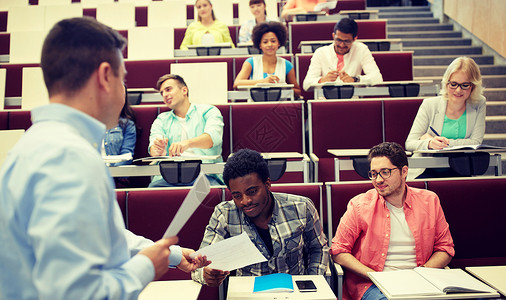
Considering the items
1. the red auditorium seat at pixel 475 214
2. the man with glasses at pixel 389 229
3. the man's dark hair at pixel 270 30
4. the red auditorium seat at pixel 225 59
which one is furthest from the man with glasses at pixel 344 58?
the man with glasses at pixel 389 229

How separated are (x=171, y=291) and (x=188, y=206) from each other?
1.50ft

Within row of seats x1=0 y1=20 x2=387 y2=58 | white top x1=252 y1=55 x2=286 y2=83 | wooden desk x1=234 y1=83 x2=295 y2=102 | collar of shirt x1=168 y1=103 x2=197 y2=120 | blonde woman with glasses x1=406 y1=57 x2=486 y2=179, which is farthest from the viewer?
row of seats x1=0 y1=20 x2=387 y2=58

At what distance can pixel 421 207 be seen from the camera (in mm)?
1441

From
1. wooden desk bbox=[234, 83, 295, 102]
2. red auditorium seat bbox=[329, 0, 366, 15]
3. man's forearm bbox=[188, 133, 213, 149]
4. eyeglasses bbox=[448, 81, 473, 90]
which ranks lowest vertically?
man's forearm bbox=[188, 133, 213, 149]

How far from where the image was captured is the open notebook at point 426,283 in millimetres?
1026

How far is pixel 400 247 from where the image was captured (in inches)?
55.4

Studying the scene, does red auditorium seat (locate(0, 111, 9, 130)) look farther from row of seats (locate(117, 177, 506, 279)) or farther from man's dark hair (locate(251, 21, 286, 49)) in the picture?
man's dark hair (locate(251, 21, 286, 49))

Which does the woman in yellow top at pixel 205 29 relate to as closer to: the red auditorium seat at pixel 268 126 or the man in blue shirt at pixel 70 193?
the red auditorium seat at pixel 268 126

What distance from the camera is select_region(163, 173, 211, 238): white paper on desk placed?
2.10 ft

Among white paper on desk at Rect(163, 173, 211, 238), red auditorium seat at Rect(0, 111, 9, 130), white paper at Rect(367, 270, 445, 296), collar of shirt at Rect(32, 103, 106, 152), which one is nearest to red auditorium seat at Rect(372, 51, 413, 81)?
white paper at Rect(367, 270, 445, 296)

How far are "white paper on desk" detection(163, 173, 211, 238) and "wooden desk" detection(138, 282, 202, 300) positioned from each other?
398mm

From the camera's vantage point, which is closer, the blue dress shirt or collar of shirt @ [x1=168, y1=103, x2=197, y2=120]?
the blue dress shirt

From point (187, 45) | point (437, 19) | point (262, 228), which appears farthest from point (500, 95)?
point (262, 228)

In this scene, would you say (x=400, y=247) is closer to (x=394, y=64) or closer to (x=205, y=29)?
(x=394, y=64)
